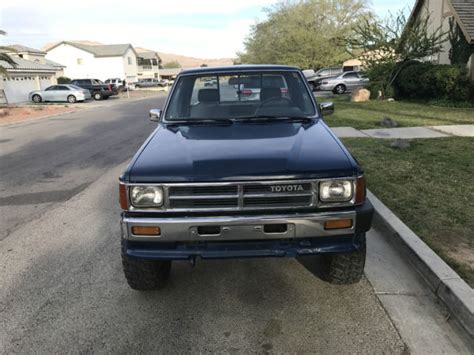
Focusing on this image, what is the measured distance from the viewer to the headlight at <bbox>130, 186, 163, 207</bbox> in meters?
2.97

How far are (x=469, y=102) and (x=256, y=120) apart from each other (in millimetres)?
15043

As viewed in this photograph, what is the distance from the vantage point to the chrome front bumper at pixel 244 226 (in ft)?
9.54

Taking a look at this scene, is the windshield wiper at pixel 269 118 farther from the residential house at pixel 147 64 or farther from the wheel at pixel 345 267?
the residential house at pixel 147 64

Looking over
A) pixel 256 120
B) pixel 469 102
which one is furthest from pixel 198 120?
pixel 469 102

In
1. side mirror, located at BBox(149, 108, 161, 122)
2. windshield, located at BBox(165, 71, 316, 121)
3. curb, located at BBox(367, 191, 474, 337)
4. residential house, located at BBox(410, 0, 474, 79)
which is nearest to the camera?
curb, located at BBox(367, 191, 474, 337)

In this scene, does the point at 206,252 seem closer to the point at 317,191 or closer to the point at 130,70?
the point at 317,191

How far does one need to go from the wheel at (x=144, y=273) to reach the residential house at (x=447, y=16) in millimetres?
17197

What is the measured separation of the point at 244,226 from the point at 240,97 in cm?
201

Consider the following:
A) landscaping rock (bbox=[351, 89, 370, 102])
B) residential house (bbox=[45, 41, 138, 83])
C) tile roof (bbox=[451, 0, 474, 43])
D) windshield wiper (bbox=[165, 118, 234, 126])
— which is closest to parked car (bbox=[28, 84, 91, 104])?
landscaping rock (bbox=[351, 89, 370, 102])

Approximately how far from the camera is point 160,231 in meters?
2.95

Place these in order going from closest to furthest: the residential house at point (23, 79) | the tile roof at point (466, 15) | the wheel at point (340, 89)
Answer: the tile roof at point (466, 15) < the wheel at point (340, 89) < the residential house at point (23, 79)

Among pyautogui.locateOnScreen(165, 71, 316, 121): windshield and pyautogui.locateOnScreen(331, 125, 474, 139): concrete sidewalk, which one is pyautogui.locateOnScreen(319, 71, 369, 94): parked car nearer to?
pyautogui.locateOnScreen(331, 125, 474, 139): concrete sidewalk

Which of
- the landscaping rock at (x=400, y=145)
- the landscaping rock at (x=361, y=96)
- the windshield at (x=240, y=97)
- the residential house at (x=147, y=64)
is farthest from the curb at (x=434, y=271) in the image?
the residential house at (x=147, y=64)

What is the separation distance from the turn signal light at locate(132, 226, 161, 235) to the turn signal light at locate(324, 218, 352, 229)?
1147 millimetres
